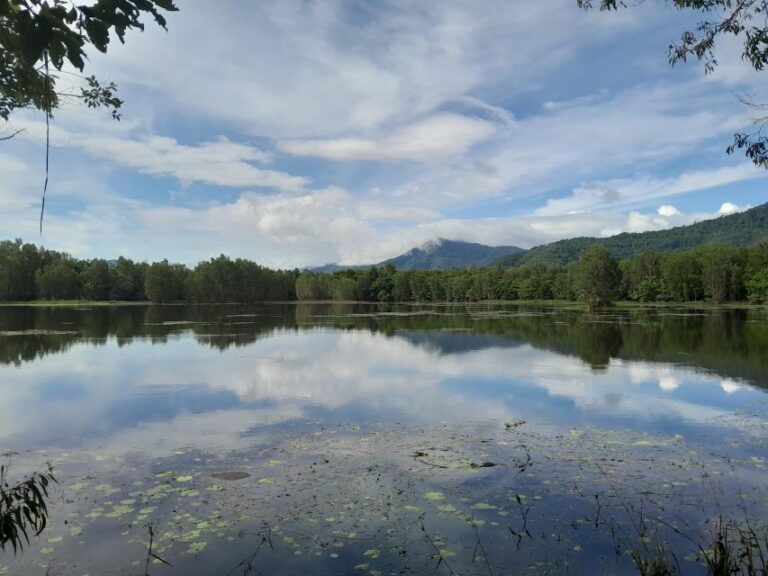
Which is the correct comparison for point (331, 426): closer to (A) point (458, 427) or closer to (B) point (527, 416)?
(A) point (458, 427)

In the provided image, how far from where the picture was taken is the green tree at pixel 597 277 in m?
84.9

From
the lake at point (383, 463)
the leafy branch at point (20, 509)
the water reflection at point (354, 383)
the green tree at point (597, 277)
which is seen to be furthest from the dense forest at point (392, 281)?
the leafy branch at point (20, 509)

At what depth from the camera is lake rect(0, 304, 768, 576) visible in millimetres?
7426

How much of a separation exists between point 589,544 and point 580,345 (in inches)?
1131

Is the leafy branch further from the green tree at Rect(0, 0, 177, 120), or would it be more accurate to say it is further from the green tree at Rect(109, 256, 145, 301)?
the green tree at Rect(109, 256, 145, 301)

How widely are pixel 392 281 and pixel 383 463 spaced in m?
154

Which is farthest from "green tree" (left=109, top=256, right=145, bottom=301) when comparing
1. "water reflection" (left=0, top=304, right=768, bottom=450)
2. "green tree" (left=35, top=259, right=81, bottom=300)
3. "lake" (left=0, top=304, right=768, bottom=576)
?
"lake" (left=0, top=304, right=768, bottom=576)

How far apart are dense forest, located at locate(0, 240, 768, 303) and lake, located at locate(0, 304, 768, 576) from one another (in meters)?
72.3

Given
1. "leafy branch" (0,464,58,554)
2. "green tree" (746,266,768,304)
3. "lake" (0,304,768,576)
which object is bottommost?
"lake" (0,304,768,576)

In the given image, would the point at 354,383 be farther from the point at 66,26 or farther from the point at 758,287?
the point at 758,287

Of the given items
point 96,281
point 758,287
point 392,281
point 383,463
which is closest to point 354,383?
point 383,463

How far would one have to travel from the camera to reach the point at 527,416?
15758mm

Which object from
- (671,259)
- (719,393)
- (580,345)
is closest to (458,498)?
(719,393)

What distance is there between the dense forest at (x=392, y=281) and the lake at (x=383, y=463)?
Result: 7225 cm
